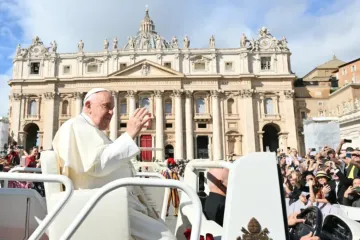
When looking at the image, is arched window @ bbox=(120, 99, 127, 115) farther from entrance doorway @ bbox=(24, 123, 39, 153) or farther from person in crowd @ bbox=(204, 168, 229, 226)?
person in crowd @ bbox=(204, 168, 229, 226)

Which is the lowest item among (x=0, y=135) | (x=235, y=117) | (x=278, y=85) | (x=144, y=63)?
(x=0, y=135)

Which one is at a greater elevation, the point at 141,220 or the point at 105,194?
the point at 105,194

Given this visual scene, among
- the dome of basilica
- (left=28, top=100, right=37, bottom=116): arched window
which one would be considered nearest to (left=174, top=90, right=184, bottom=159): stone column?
the dome of basilica

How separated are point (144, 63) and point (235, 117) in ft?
44.2

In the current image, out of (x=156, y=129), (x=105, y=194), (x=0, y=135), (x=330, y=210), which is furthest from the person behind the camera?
(x=156, y=129)

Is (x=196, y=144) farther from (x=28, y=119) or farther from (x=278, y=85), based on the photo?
(x=28, y=119)

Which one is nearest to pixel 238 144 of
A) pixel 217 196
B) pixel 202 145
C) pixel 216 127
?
pixel 216 127

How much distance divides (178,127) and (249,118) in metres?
8.95

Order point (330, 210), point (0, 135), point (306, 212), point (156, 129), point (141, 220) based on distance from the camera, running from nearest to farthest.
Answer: point (141, 220) < point (306, 212) < point (330, 210) < point (0, 135) < point (156, 129)

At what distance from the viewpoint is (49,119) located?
37531 millimetres

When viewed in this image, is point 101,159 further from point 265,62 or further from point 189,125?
point 265,62

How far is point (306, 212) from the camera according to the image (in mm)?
3115

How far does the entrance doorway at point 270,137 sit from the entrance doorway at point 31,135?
98.8 feet

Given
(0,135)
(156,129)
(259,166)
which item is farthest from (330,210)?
(156,129)
